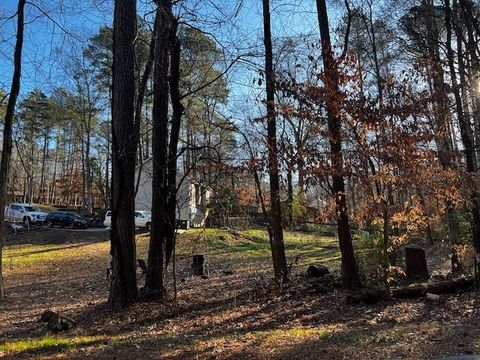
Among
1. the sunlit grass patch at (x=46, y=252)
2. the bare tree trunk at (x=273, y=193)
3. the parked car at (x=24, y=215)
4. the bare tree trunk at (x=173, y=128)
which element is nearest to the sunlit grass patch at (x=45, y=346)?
the bare tree trunk at (x=173, y=128)

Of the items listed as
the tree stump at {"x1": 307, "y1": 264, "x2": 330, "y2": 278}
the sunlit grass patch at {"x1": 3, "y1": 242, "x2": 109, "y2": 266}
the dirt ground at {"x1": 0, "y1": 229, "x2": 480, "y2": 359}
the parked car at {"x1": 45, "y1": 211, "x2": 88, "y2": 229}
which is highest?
the parked car at {"x1": 45, "y1": 211, "x2": 88, "y2": 229}

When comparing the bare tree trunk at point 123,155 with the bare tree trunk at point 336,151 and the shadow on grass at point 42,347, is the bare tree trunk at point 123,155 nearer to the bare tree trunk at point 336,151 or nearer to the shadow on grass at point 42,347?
the shadow on grass at point 42,347

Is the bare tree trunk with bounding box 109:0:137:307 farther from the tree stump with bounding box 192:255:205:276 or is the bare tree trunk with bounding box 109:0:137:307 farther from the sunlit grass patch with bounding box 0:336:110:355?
the tree stump with bounding box 192:255:205:276

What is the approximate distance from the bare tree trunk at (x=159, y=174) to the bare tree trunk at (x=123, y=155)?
0.63 meters

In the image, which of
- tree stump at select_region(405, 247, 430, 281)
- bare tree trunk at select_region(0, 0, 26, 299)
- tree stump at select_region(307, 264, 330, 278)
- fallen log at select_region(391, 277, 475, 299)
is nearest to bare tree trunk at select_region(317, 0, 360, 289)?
fallen log at select_region(391, 277, 475, 299)

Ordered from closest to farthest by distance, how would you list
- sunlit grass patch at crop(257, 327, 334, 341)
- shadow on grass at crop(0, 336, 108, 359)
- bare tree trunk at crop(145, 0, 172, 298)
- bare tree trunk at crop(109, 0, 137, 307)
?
shadow on grass at crop(0, 336, 108, 359) → sunlit grass patch at crop(257, 327, 334, 341) → bare tree trunk at crop(109, 0, 137, 307) → bare tree trunk at crop(145, 0, 172, 298)

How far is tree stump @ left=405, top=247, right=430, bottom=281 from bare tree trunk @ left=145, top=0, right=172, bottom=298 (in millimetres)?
5589

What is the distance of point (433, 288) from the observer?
368 inches

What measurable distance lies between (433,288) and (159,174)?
5.99m

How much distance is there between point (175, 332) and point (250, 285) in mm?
4835

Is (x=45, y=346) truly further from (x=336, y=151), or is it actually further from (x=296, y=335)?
(x=336, y=151)

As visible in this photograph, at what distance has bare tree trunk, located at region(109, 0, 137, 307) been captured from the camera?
941cm

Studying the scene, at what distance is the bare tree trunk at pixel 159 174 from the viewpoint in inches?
400

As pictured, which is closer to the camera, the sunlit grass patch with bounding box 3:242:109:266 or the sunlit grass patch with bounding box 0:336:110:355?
the sunlit grass patch with bounding box 0:336:110:355
